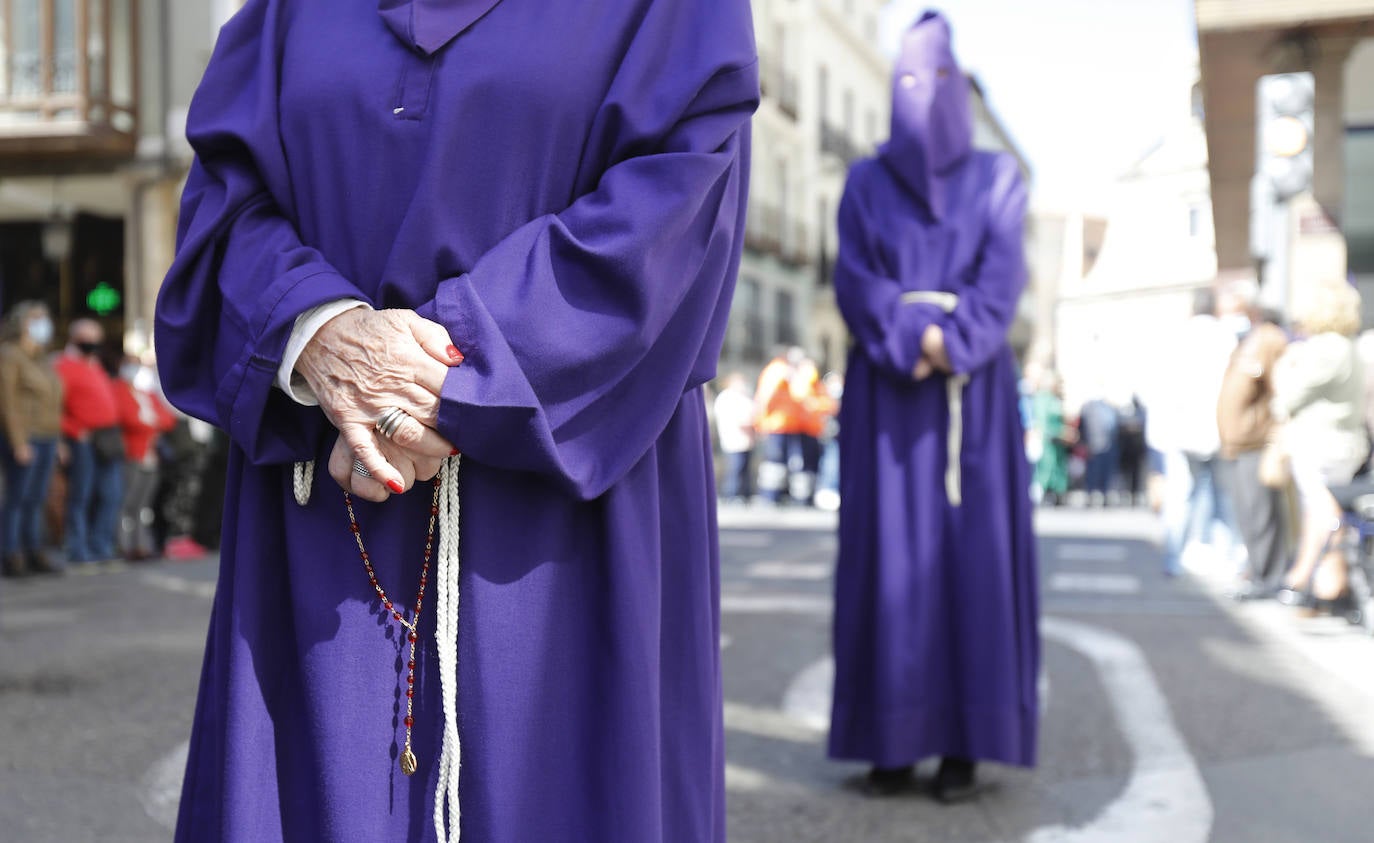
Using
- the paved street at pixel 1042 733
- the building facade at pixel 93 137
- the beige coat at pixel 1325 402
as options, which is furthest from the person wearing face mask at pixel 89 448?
the building facade at pixel 93 137

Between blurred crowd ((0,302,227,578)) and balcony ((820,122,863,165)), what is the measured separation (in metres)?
33.7

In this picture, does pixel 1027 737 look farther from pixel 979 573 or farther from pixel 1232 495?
pixel 1232 495

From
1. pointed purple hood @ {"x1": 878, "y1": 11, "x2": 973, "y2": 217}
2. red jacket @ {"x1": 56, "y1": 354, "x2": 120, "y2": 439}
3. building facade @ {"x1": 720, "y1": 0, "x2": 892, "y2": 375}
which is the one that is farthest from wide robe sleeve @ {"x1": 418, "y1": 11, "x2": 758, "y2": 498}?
building facade @ {"x1": 720, "y1": 0, "x2": 892, "y2": 375}

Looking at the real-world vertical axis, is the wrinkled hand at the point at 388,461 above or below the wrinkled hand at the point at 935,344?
below

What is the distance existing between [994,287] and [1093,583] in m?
5.84

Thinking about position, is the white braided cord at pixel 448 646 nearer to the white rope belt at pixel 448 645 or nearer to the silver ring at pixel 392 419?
the white rope belt at pixel 448 645

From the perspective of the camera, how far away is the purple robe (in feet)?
6.11

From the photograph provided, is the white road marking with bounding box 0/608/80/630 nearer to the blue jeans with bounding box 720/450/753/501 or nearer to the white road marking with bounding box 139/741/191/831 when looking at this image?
the white road marking with bounding box 139/741/191/831

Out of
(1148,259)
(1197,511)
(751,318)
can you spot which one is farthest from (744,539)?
(1148,259)

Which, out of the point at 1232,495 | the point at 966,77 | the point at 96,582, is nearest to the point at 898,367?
the point at 966,77

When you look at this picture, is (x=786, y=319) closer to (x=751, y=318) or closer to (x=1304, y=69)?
(x=751, y=318)

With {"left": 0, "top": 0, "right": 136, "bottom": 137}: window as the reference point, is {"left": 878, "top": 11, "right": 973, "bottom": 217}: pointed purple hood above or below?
below

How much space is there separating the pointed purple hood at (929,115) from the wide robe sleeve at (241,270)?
2.56 metres

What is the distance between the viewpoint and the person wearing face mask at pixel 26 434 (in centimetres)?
985
